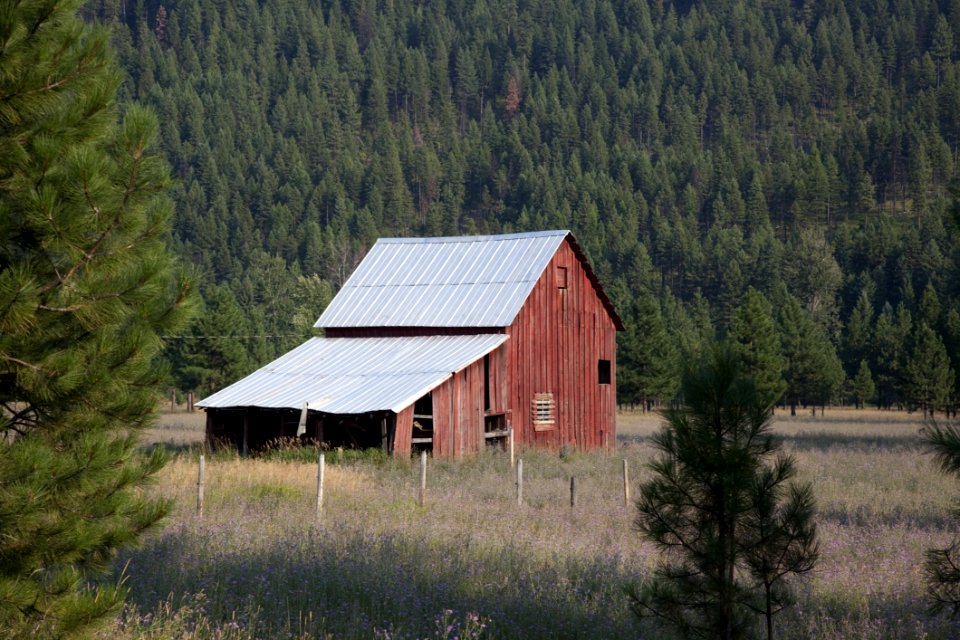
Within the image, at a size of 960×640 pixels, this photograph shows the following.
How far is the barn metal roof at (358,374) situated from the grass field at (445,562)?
18.0 feet

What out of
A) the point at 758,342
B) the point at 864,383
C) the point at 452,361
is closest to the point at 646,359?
the point at 758,342

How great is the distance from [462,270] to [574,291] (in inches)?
146

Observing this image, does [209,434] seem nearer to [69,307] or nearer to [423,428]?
[423,428]

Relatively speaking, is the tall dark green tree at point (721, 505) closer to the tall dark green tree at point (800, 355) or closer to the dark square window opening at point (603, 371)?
the dark square window opening at point (603, 371)

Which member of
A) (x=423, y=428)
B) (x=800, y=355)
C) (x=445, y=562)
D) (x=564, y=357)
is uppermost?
(x=800, y=355)

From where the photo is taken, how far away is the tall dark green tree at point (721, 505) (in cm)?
816

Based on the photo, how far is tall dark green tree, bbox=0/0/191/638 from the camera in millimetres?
7125

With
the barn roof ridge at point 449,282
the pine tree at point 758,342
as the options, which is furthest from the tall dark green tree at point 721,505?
the pine tree at point 758,342

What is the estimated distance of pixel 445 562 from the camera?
1297 cm

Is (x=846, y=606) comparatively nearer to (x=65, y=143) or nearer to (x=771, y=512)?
(x=771, y=512)

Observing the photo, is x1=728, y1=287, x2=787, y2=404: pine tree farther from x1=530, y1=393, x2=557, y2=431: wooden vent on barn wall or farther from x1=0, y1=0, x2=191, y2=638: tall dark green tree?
x1=0, y1=0, x2=191, y2=638: tall dark green tree

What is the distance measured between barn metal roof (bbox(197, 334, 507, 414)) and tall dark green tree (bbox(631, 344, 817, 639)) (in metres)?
19.2

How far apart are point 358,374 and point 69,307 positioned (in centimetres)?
2488

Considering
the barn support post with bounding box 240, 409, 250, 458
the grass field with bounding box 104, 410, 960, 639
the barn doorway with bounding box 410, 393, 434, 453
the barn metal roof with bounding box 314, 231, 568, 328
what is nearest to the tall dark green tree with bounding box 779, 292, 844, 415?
the barn metal roof with bounding box 314, 231, 568, 328
